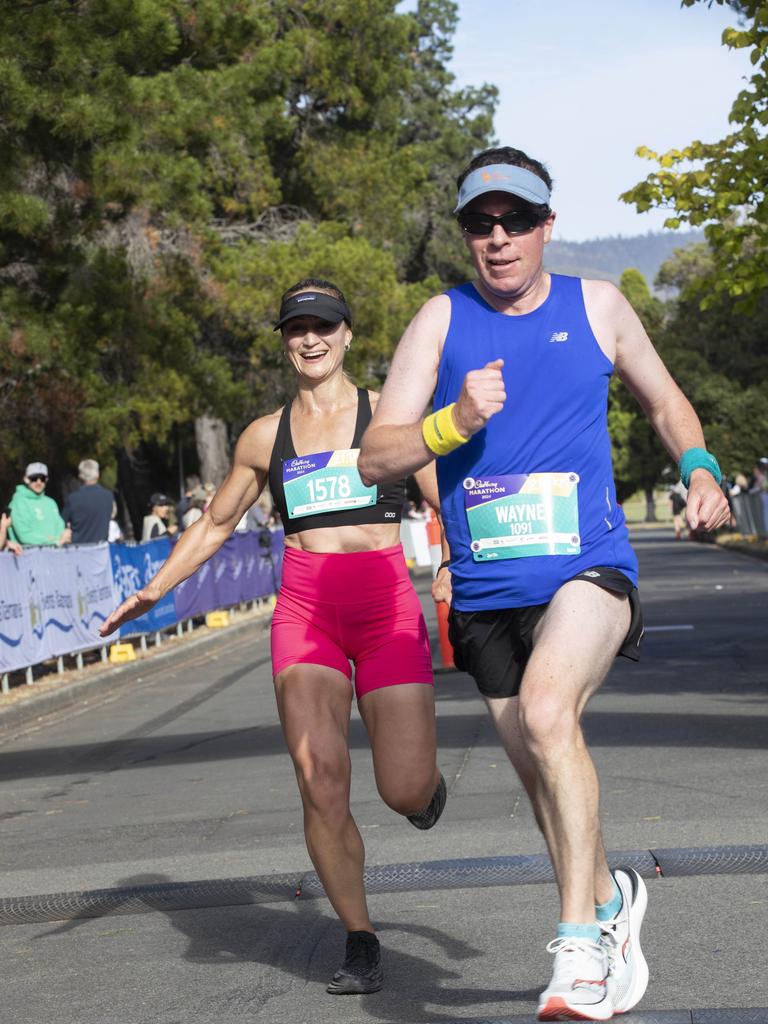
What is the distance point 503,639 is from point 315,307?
5.05 ft

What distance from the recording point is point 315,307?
5.86 m

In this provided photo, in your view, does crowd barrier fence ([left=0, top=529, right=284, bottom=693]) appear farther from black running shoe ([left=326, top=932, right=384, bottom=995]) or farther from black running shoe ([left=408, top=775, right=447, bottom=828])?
black running shoe ([left=326, top=932, right=384, bottom=995])

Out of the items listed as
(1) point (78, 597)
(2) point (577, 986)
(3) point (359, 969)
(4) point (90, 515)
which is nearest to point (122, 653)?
(4) point (90, 515)

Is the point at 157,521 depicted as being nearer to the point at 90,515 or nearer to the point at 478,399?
the point at 90,515

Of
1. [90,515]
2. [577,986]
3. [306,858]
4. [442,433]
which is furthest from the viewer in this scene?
[90,515]

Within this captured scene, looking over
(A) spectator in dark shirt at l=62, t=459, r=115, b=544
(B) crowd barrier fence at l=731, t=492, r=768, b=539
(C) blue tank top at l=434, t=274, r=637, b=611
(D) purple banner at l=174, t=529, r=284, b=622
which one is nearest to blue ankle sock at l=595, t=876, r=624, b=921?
(C) blue tank top at l=434, t=274, r=637, b=611

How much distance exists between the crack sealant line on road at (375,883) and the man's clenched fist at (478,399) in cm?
287

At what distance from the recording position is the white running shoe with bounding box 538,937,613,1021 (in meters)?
4.19

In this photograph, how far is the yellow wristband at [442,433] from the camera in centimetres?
434

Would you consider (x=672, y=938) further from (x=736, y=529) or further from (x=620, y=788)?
(x=736, y=529)

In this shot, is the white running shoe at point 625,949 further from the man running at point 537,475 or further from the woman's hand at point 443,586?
the woman's hand at point 443,586

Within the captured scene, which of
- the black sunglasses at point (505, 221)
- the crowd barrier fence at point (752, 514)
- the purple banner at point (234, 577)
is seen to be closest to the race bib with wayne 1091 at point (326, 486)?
the black sunglasses at point (505, 221)

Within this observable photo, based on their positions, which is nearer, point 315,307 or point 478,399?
point 478,399

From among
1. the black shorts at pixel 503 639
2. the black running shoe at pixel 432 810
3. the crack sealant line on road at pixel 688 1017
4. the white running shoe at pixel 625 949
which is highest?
the black shorts at pixel 503 639
